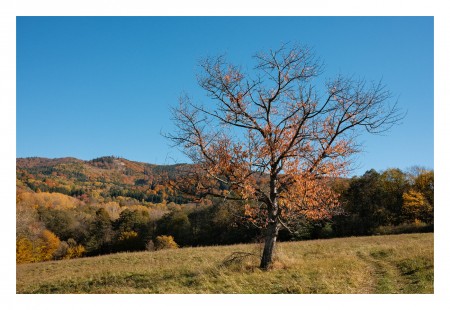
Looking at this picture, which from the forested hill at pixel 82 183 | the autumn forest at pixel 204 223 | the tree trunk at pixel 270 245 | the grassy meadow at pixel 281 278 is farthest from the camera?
Result: the forested hill at pixel 82 183

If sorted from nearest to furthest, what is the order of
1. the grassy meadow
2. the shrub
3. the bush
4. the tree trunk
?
1. the grassy meadow
2. the tree trunk
3. the shrub
4. the bush

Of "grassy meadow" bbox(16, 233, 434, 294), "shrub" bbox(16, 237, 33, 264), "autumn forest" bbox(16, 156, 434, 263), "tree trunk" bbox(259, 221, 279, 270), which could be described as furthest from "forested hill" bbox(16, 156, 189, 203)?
"tree trunk" bbox(259, 221, 279, 270)

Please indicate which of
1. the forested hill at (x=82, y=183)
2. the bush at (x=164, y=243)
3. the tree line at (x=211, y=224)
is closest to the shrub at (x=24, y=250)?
the tree line at (x=211, y=224)

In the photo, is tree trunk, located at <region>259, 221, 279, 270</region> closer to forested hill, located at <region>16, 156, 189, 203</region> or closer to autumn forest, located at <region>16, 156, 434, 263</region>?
autumn forest, located at <region>16, 156, 434, 263</region>

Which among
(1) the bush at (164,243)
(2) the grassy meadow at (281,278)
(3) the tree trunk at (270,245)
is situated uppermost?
A: (3) the tree trunk at (270,245)

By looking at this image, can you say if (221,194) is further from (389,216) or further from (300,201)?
(389,216)

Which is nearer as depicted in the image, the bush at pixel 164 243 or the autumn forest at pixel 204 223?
the autumn forest at pixel 204 223

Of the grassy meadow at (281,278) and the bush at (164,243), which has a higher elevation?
the grassy meadow at (281,278)

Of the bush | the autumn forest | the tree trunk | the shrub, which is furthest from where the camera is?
the bush

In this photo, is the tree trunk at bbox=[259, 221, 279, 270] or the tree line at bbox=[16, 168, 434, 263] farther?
the tree line at bbox=[16, 168, 434, 263]

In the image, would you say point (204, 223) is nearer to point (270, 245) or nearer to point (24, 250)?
point (24, 250)

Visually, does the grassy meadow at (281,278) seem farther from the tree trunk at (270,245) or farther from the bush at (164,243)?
the bush at (164,243)

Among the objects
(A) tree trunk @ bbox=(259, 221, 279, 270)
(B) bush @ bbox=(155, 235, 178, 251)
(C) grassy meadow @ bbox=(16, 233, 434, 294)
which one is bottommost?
(B) bush @ bbox=(155, 235, 178, 251)
